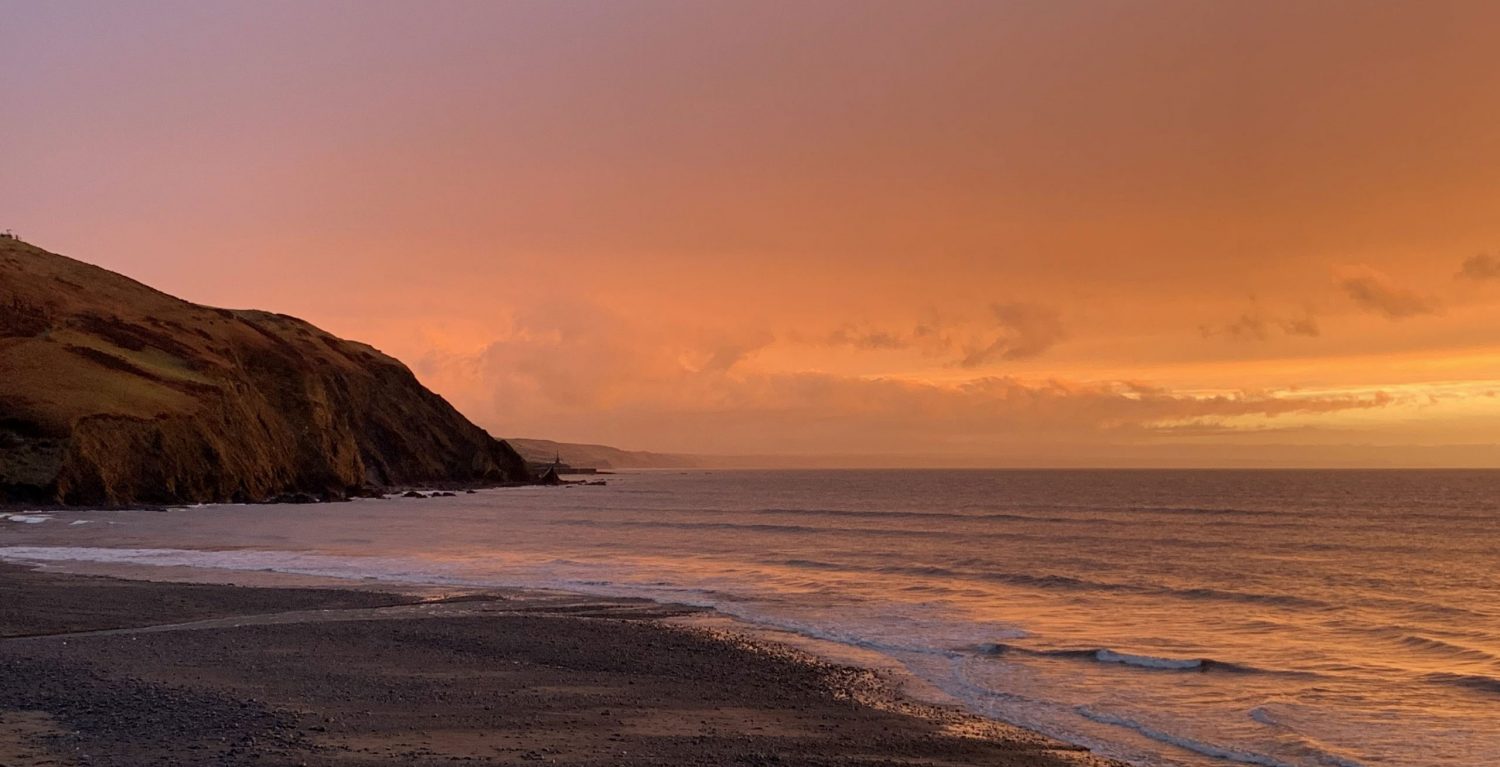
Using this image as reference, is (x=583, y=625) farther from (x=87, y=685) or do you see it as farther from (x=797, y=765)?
(x=797, y=765)

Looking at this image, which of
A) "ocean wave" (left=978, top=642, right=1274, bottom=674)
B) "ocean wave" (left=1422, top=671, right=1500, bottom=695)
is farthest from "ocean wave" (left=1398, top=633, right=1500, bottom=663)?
"ocean wave" (left=978, top=642, right=1274, bottom=674)

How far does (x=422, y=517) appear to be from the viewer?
229 feet

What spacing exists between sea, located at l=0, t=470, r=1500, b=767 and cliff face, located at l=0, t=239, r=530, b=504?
7883mm

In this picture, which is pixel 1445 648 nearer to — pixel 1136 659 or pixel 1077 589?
pixel 1136 659

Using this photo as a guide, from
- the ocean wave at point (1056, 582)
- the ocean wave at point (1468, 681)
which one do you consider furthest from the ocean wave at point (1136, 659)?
the ocean wave at point (1056, 582)

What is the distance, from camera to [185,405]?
8400 cm

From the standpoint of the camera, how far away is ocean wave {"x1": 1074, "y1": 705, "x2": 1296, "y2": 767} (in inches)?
525

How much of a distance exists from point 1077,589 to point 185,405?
7495 centimetres

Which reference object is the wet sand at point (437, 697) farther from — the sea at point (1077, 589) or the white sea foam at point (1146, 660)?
the white sea foam at point (1146, 660)

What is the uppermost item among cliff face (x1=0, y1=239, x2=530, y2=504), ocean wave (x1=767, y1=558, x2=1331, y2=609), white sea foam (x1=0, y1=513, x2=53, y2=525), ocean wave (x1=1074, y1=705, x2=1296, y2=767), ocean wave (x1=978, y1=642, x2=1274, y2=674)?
cliff face (x1=0, y1=239, x2=530, y2=504)

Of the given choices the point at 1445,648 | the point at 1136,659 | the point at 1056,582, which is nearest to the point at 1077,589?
the point at 1056,582

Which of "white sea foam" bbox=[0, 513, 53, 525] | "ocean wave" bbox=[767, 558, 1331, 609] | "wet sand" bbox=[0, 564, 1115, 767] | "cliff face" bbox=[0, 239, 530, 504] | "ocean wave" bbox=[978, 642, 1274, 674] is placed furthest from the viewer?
"cliff face" bbox=[0, 239, 530, 504]

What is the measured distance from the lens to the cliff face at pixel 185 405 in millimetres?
72312

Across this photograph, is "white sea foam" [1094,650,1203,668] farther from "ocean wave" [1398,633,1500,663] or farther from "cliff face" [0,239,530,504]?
"cliff face" [0,239,530,504]
